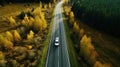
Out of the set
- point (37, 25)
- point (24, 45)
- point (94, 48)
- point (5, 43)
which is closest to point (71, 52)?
point (94, 48)

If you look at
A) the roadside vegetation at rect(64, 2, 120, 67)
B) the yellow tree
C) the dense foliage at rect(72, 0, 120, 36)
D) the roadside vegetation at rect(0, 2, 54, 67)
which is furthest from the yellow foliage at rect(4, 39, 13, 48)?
the dense foliage at rect(72, 0, 120, 36)

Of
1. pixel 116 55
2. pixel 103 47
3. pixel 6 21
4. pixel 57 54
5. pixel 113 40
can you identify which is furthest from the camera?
pixel 6 21

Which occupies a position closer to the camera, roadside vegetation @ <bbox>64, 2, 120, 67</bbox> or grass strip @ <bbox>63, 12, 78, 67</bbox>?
grass strip @ <bbox>63, 12, 78, 67</bbox>

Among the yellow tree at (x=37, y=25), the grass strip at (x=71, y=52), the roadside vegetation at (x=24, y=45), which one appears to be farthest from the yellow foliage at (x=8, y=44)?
the grass strip at (x=71, y=52)

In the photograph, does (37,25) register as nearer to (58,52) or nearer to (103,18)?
(58,52)

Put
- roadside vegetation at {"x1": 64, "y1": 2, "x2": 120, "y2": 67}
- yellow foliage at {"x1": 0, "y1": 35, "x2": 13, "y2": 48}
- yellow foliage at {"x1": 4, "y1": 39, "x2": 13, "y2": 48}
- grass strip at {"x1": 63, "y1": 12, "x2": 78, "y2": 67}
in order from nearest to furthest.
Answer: grass strip at {"x1": 63, "y1": 12, "x2": 78, "y2": 67} → roadside vegetation at {"x1": 64, "y1": 2, "x2": 120, "y2": 67} → yellow foliage at {"x1": 4, "y1": 39, "x2": 13, "y2": 48} → yellow foliage at {"x1": 0, "y1": 35, "x2": 13, "y2": 48}

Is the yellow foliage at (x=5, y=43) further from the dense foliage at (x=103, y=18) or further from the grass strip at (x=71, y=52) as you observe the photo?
the dense foliage at (x=103, y=18)

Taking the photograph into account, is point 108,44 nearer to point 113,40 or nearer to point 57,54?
point 113,40

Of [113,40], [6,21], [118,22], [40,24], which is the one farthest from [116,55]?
[6,21]

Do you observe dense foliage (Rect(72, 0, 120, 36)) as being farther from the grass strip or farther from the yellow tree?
the yellow tree
